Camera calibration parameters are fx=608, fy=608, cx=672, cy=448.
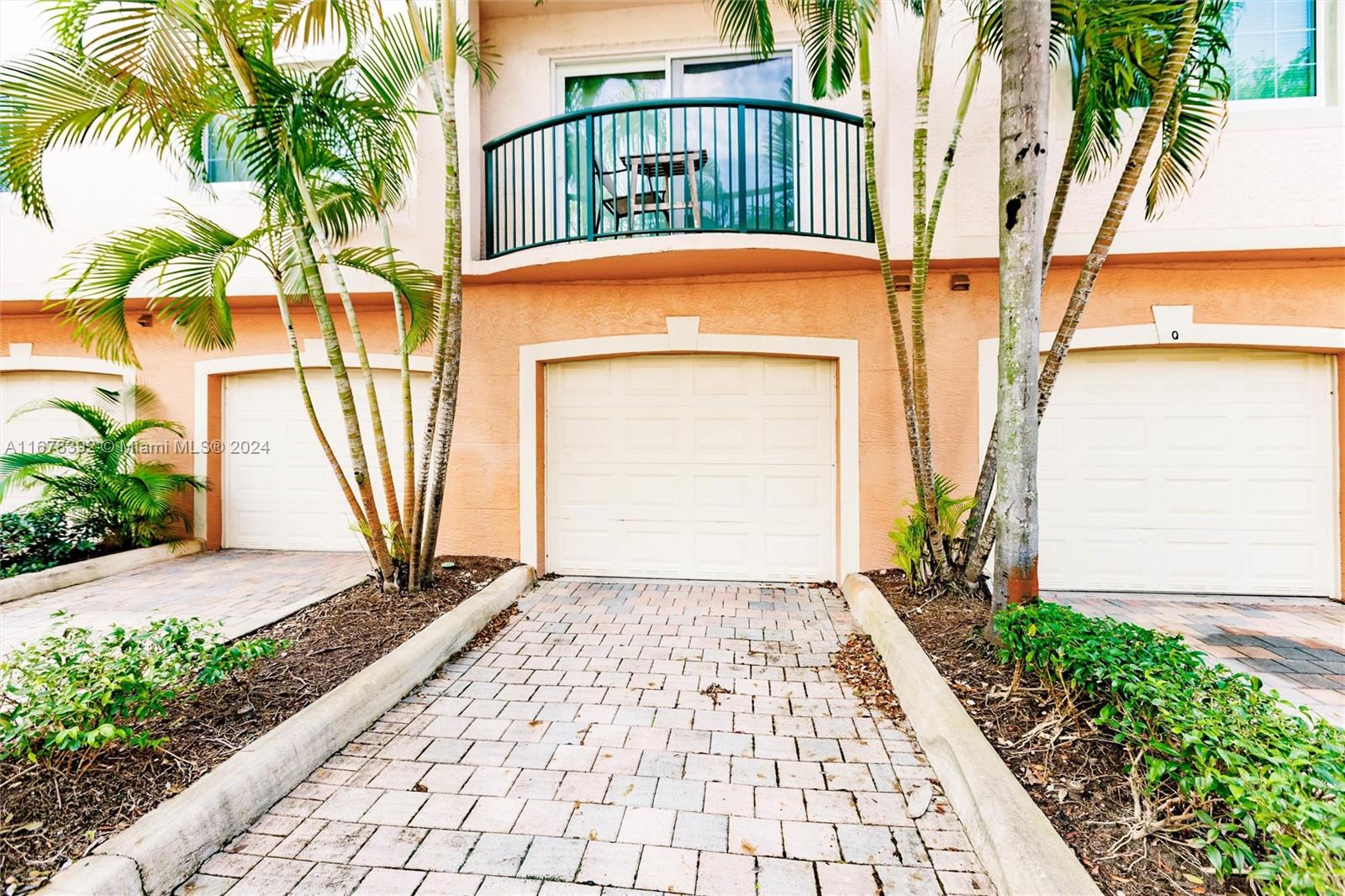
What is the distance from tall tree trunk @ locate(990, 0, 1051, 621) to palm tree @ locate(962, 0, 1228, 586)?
0.26 m

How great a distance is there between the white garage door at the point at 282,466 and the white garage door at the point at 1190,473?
656cm

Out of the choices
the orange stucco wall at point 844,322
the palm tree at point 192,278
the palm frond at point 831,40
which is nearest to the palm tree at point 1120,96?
the palm frond at point 831,40

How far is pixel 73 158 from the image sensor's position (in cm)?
625

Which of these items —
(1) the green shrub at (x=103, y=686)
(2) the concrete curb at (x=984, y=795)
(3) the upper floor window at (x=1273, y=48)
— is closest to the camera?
(2) the concrete curb at (x=984, y=795)

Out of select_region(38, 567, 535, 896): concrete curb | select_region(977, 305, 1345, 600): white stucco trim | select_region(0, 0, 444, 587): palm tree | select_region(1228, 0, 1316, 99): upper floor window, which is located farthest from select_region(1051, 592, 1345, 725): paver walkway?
select_region(0, 0, 444, 587): palm tree

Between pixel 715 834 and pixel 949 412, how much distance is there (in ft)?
13.8

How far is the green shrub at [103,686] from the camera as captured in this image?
6.90ft

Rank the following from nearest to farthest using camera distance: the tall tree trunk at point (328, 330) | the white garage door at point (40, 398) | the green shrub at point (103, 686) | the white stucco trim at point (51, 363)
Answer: the green shrub at point (103, 686) → the tall tree trunk at point (328, 330) → the white stucco trim at point (51, 363) → the white garage door at point (40, 398)

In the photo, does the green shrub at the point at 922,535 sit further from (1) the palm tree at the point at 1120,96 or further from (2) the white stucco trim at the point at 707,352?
(2) the white stucco trim at the point at 707,352

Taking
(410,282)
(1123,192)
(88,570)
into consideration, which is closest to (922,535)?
(1123,192)

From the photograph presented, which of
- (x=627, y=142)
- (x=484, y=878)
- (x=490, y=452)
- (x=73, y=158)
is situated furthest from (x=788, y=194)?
(x=73, y=158)

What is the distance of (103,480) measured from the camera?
19.3 ft

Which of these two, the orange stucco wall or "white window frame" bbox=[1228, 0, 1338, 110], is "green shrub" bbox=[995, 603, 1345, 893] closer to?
the orange stucco wall

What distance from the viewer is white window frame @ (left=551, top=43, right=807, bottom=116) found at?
5945mm
